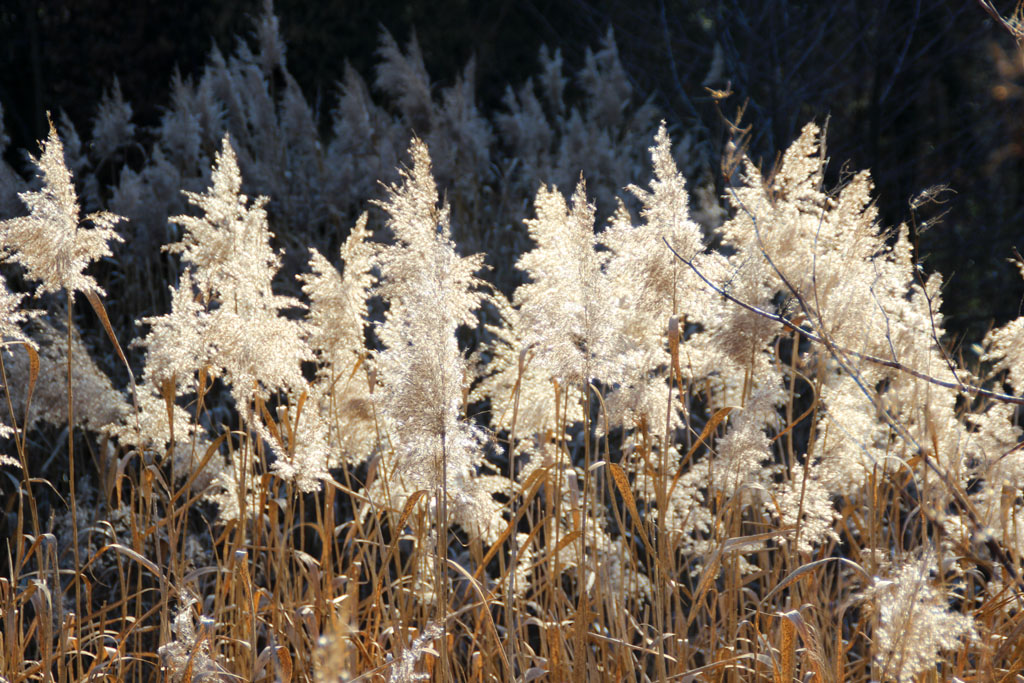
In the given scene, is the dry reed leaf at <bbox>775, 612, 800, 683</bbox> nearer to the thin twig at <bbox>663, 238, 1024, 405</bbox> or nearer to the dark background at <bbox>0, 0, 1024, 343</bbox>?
the thin twig at <bbox>663, 238, 1024, 405</bbox>

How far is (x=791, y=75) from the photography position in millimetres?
6434

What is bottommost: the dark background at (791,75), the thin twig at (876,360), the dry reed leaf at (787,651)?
the dry reed leaf at (787,651)

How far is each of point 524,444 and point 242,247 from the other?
35.3 inches

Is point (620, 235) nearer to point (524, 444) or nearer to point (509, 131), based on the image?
point (524, 444)

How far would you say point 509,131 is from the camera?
662cm

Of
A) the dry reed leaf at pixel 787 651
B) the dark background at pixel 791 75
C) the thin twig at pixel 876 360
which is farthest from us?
the dark background at pixel 791 75

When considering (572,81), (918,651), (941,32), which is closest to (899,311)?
(918,651)

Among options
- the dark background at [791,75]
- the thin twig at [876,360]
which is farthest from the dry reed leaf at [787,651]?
the dark background at [791,75]

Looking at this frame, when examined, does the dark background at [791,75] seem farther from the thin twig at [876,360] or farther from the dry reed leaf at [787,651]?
the dry reed leaf at [787,651]

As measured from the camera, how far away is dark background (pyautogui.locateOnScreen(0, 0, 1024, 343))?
21.2ft

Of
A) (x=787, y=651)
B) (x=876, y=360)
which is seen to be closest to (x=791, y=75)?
(x=876, y=360)

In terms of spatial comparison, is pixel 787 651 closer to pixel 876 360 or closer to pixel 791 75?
pixel 876 360

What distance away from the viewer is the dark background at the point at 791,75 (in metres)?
6.45

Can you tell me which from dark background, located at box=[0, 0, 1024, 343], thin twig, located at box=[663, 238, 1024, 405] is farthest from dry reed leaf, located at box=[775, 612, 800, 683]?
dark background, located at box=[0, 0, 1024, 343]
